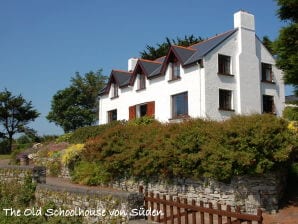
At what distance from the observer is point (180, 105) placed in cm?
2584

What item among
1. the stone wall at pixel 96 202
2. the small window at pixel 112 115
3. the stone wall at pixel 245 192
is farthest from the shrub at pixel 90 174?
the small window at pixel 112 115

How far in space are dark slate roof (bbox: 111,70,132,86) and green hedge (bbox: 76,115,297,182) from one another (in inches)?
643

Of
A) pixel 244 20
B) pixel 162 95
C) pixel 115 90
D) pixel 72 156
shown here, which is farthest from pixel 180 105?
pixel 72 156

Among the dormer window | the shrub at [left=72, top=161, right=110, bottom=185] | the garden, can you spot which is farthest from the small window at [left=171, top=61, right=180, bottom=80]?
the shrub at [left=72, top=161, right=110, bottom=185]

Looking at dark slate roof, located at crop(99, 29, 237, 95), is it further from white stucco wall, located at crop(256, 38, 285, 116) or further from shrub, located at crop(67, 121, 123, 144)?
shrub, located at crop(67, 121, 123, 144)

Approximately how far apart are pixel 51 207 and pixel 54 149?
1272 cm

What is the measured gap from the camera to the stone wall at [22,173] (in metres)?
13.7

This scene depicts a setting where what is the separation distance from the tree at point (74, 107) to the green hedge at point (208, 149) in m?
28.2

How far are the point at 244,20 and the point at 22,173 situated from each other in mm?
18167

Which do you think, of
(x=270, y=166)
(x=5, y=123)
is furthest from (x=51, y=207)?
(x=5, y=123)

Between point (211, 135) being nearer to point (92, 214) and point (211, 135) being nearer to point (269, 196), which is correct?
point (269, 196)

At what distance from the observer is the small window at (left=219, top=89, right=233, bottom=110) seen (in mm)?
24844

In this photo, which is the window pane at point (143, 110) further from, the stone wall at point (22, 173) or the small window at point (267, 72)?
the stone wall at point (22, 173)

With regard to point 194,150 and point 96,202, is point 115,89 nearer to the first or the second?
point 194,150
